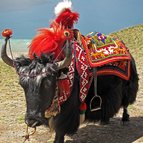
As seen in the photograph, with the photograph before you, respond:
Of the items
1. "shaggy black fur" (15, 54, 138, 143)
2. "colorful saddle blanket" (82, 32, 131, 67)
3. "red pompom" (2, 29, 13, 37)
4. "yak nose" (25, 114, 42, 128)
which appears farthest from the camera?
"colorful saddle blanket" (82, 32, 131, 67)

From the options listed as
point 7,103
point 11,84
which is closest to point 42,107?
point 7,103

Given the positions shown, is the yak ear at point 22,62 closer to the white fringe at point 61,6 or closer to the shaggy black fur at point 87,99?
the shaggy black fur at point 87,99

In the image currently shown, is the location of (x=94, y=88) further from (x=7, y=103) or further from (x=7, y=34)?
(x=7, y=103)

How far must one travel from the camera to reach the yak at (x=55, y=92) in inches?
152

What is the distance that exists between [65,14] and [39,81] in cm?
136

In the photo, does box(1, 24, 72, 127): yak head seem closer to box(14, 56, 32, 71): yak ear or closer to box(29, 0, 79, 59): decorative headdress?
box(14, 56, 32, 71): yak ear

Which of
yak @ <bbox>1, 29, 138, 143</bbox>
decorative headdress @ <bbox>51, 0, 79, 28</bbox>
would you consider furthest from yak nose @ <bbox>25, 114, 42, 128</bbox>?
decorative headdress @ <bbox>51, 0, 79, 28</bbox>

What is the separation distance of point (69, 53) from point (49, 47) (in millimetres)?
542

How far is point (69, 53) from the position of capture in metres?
3.86

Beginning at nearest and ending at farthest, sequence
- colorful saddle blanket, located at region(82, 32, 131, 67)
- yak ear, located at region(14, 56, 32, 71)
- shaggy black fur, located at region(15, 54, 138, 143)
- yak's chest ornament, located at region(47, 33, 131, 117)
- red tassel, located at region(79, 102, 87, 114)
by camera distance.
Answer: shaggy black fur, located at region(15, 54, 138, 143) → yak ear, located at region(14, 56, 32, 71) → yak's chest ornament, located at region(47, 33, 131, 117) → red tassel, located at region(79, 102, 87, 114) → colorful saddle blanket, located at region(82, 32, 131, 67)

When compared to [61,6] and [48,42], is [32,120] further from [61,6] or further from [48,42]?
[61,6]

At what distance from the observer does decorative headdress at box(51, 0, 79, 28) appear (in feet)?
16.0

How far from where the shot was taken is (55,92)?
13.5 feet

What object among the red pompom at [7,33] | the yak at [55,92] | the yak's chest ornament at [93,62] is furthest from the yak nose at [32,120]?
the red pompom at [7,33]
